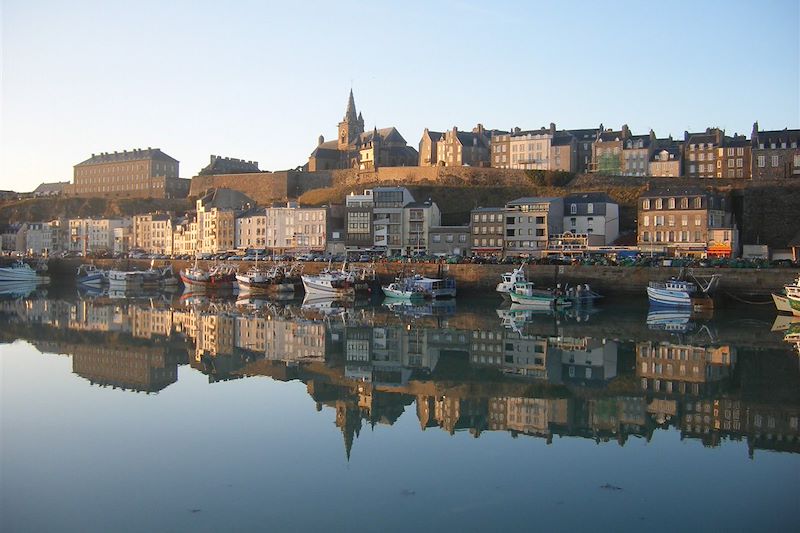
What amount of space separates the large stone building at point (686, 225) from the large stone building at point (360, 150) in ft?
86.4

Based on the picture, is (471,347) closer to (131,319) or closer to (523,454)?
(523,454)

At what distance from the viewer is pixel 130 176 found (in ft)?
264

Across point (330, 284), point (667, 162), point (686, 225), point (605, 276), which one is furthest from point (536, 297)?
point (667, 162)

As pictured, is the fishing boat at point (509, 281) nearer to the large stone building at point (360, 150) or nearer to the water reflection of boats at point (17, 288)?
the water reflection of boats at point (17, 288)

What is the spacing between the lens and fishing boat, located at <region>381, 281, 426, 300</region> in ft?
120

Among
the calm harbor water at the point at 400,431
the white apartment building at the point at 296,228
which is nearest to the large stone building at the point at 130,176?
the white apartment building at the point at 296,228

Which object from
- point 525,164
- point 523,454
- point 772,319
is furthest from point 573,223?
point 523,454

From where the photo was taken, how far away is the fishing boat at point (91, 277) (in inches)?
2009

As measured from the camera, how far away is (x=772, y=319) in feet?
93.1

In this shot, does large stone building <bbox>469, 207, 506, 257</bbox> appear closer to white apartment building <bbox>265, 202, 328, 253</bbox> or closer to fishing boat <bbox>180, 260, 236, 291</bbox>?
white apartment building <bbox>265, 202, 328, 253</bbox>

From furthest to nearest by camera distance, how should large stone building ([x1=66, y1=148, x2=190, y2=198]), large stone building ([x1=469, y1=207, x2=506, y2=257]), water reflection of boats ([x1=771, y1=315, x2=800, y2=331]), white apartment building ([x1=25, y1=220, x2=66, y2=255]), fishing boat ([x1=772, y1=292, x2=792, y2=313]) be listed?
large stone building ([x1=66, y1=148, x2=190, y2=198])
white apartment building ([x1=25, y1=220, x2=66, y2=255])
large stone building ([x1=469, y1=207, x2=506, y2=257])
fishing boat ([x1=772, y1=292, x2=792, y2=313])
water reflection of boats ([x1=771, y1=315, x2=800, y2=331])

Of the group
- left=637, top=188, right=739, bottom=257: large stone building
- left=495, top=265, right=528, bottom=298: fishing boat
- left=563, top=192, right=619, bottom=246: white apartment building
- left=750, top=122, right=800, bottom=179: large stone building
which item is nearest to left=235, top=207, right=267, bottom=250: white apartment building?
left=563, top=192, right=619, bottom=246: white apartment building

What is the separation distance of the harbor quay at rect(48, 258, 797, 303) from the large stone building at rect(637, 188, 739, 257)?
6.92 m

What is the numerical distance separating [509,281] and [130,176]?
55746 mm
